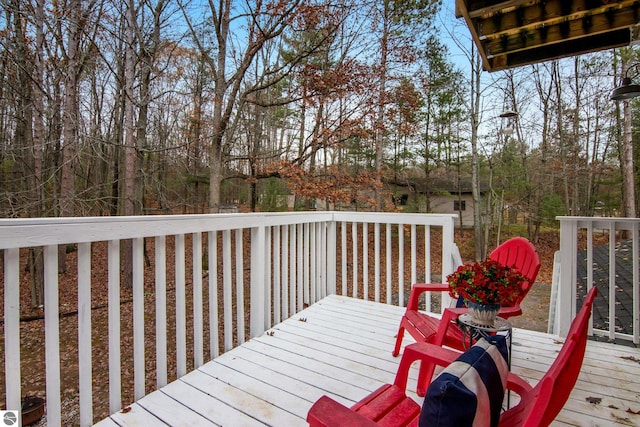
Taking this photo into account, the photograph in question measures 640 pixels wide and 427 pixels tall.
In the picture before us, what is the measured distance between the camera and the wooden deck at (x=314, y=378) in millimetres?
1838

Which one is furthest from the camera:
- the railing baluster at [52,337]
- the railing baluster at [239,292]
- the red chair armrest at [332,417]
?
the railing baluster at [239,292]

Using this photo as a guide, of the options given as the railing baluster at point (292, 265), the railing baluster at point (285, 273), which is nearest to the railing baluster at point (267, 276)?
the railing baluster at point (285, 273)

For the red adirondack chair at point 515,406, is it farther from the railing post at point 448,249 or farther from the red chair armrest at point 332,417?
the railing post at point 448,249

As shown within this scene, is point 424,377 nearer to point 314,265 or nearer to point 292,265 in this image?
point 292,265

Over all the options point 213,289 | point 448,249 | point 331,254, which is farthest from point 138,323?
point 448,249

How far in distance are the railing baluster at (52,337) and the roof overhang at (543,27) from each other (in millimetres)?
2921

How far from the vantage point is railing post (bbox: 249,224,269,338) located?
2904 mm

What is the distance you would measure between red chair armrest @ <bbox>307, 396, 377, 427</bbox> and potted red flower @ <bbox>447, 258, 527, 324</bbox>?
1.06 m

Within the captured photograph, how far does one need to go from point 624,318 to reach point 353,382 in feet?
9.66

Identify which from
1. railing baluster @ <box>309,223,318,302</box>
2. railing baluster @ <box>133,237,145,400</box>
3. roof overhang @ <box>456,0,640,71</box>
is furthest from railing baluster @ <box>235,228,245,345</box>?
roof overhang @ <box>456,0,640,71</box>

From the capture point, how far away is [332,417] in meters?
1.03

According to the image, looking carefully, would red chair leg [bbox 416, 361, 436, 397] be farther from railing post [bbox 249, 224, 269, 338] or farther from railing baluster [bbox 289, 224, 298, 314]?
railing baluster [bbox 289, 224, 298, 314]

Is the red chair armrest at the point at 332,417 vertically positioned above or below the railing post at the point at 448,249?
below

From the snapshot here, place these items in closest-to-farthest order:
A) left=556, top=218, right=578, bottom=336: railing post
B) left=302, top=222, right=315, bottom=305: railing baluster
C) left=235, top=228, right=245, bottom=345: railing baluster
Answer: left=235, top=228, right=245, bottom=345: railing baluster, left=556, top=218, right=578, bottom=336: railing post, left=302, top=222, right=315, bottom=305: railing baluster
